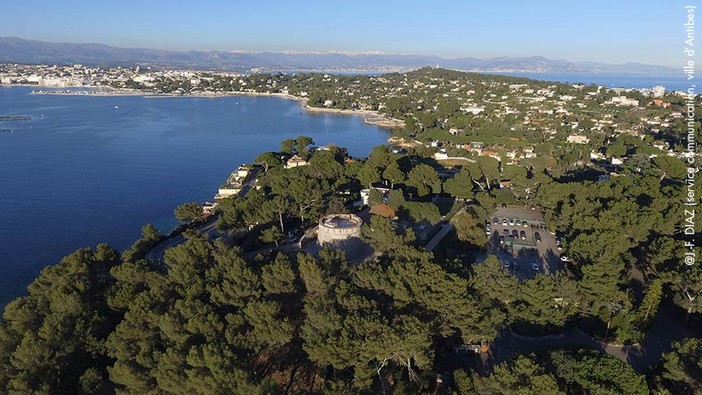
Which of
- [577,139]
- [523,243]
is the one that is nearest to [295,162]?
[523,243]

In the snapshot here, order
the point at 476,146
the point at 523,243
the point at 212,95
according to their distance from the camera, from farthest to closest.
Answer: the point at 212,95, the point at 476,146, the point at 523,243

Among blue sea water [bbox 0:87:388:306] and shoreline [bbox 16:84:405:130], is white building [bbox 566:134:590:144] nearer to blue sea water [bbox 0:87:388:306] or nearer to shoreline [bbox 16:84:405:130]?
blue sea water [bbox 0:87:388:306]

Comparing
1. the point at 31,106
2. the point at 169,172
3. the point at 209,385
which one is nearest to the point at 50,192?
the point at 169,172

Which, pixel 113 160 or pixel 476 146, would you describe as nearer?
pixel 113 160

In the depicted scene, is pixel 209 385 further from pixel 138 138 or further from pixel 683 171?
pixel 138 138

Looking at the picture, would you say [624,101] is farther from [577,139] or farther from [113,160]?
[113,160]

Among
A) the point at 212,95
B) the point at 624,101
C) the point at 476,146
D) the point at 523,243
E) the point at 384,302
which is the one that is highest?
the point at 624,101
